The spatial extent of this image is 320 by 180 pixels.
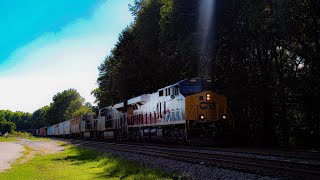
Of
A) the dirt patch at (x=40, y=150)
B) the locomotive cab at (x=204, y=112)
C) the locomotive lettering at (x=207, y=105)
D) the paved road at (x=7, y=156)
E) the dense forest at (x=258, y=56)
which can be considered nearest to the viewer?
the paved road at (x=7, y=156)

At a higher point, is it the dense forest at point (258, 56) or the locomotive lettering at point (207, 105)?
the dense forest at point (258, 56)

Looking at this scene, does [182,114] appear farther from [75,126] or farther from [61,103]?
[61,103]

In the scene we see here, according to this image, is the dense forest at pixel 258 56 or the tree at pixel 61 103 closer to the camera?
the dense forest at pixel 258 56

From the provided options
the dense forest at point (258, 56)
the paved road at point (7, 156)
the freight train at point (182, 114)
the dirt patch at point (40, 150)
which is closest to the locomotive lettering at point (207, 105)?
the freight train at point (182, 114)

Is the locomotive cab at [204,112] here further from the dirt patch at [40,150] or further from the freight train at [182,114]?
the dirt patch at [40,150]

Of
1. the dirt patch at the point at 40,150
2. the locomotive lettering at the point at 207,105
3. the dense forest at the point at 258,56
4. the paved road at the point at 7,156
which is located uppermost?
the dense forest at the point at 258,56

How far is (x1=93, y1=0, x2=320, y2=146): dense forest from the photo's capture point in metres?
19.5

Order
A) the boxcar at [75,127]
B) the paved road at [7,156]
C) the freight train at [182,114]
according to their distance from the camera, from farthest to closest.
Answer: the boxcar at [75,127]
the freight train at [182,114]
the paved road at [7,156]

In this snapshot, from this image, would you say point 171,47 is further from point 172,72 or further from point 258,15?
point 258,15

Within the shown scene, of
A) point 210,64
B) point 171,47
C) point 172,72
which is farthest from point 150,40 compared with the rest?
point 210,64

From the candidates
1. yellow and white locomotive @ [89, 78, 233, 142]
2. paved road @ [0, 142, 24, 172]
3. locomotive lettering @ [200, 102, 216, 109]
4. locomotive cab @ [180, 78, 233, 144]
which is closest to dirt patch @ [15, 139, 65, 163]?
paved road @ [0, 142, 24, 172]

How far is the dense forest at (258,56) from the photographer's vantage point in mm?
19469

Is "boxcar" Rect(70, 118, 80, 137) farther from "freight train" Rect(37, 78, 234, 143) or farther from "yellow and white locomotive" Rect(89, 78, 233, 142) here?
"yellow and white locomotive" Rect(89, 78, 233, 142)

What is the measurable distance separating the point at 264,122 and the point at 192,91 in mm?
5992
